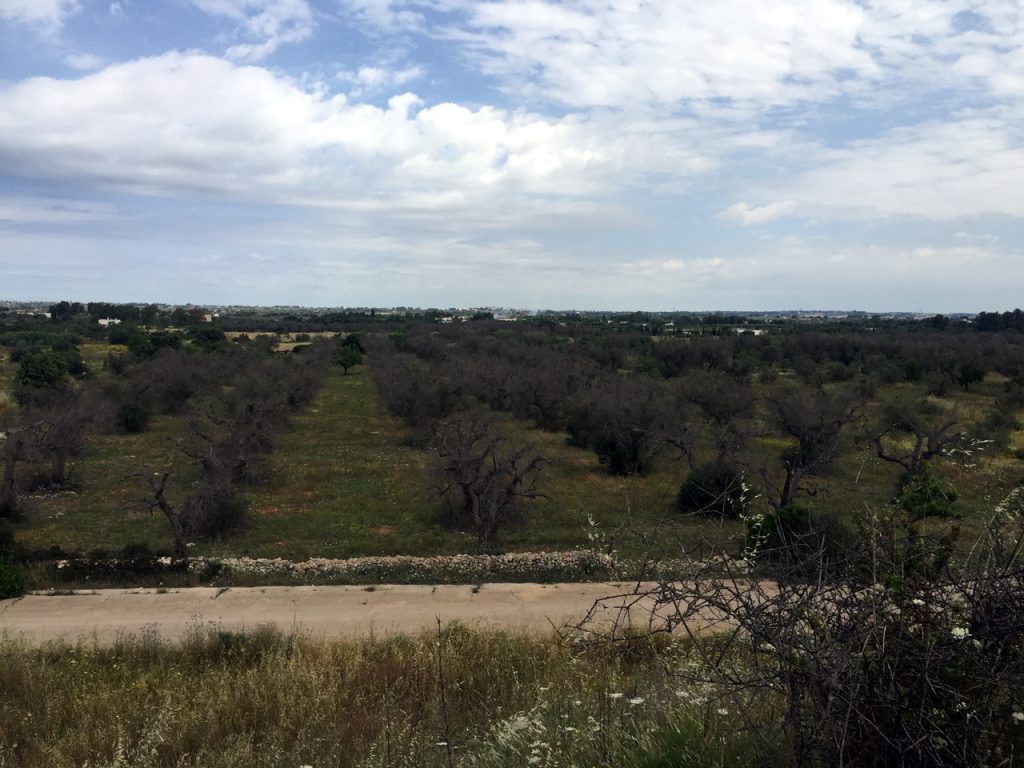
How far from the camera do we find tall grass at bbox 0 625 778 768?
4020 millimetres

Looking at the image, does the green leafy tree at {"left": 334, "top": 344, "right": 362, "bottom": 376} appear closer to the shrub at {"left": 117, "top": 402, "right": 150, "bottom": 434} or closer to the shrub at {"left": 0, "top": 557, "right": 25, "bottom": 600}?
the shrub at {"left": 117, "top": 402, "right": 150, "bottom": 434}

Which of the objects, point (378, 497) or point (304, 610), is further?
point (378, 497)

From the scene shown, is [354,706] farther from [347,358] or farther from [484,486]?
[347,358]

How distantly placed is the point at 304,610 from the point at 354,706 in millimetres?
6024

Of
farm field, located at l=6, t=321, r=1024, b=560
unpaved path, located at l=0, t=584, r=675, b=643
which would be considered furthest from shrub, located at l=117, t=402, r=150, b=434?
unpaved path, located at l=0, t=584, r=675, b=643

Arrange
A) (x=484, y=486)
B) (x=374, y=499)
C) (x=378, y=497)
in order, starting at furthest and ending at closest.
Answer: (x=378, y=497)
(x=374, y=499)
(x=484, y=486)

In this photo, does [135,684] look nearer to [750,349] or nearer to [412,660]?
[412,660]

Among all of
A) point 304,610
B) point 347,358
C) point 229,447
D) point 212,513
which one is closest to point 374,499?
point 212,513

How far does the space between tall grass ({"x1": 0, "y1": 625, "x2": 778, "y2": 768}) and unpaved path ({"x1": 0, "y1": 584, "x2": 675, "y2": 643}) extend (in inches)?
57.1

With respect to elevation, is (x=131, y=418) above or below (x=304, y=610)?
above

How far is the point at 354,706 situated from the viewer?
6.53 meters

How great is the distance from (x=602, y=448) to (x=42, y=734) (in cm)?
2193

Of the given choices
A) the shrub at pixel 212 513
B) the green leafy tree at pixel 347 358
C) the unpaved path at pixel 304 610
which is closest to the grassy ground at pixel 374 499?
the shrub at pixel 212 513

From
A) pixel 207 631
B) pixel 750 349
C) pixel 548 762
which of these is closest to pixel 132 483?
pixel 207 631
